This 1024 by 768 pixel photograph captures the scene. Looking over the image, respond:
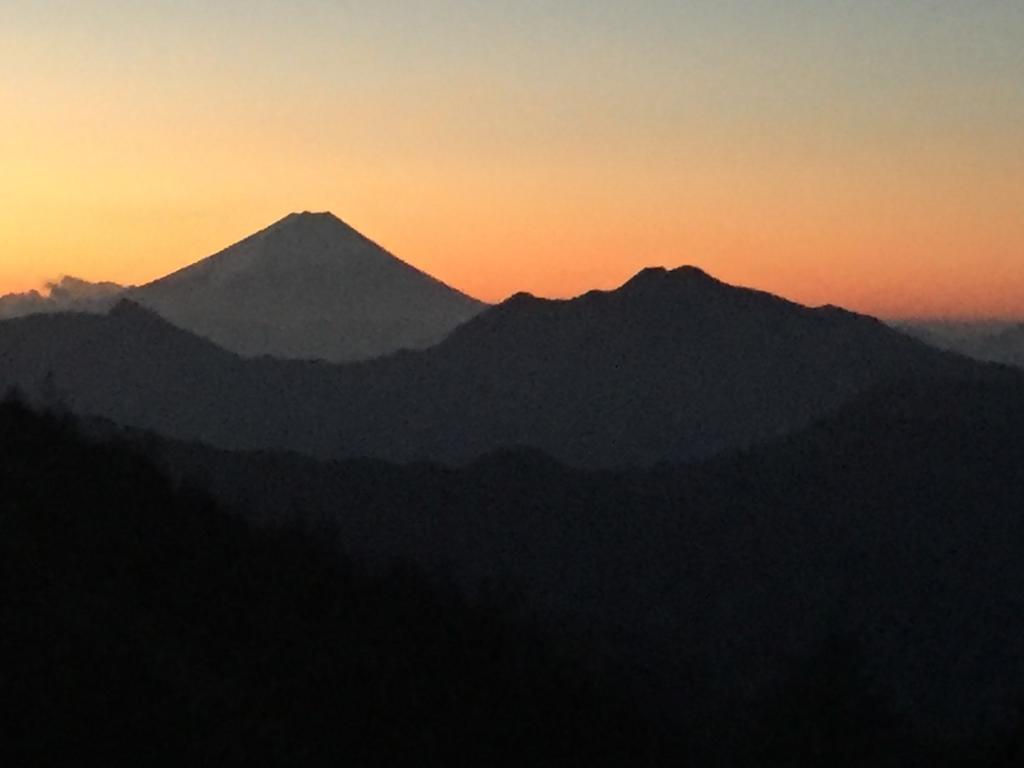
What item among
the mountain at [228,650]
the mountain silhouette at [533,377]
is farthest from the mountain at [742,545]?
the mountain silhouette at [533,377]

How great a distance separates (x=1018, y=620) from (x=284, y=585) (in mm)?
45402

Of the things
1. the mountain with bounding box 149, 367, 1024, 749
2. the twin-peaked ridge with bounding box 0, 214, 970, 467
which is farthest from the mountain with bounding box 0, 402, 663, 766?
the twin-peaked ridge with bounding box 0, 214, 970, 467

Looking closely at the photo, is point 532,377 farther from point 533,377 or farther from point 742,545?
point 742,545

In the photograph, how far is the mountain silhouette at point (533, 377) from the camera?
150 m

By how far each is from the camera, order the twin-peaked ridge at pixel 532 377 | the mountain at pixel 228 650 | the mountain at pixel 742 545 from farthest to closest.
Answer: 1. the twin-peaked ridge at pixel 532 377
2. the mountain at pixel 742 545
3. the mountain at pixel 228 650

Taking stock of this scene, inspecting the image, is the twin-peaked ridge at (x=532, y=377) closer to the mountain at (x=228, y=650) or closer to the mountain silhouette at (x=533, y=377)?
the mountain silhouette at (x=533, y=377)

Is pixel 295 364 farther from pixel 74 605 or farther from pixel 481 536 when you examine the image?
pixel 74 605

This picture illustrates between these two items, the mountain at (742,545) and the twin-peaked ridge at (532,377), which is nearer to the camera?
the mountain at (742,545)

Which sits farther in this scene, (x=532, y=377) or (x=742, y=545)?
(x=532, y=377)

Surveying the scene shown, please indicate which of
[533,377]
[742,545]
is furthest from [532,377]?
[742,545]

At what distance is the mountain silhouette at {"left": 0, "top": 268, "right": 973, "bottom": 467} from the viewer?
15000 cm

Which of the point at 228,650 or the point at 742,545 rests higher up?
the point at 228,650

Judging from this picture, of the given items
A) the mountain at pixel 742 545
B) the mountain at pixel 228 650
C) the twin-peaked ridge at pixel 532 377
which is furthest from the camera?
the twin-peaked ridge at pixel 532 377

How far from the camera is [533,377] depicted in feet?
547
